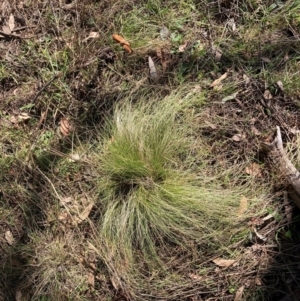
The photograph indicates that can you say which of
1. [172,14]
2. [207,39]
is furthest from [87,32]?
[207,39]

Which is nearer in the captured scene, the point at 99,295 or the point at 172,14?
the point at 99,295

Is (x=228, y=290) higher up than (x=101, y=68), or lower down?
lower down

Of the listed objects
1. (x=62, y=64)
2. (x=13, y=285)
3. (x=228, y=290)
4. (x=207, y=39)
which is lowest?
(x=228, y=290)

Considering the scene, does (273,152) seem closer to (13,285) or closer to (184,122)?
(184,122)

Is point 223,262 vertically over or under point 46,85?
under

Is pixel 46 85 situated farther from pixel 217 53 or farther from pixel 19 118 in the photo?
pixel 217 53

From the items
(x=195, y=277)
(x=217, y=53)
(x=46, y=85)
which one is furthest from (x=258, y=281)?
(x=46, y=85)

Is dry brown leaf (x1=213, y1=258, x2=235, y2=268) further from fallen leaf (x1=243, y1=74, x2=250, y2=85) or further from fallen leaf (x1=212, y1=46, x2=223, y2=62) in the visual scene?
fallen leaf (x1=212, y1=46, x2=223, y2=62)
